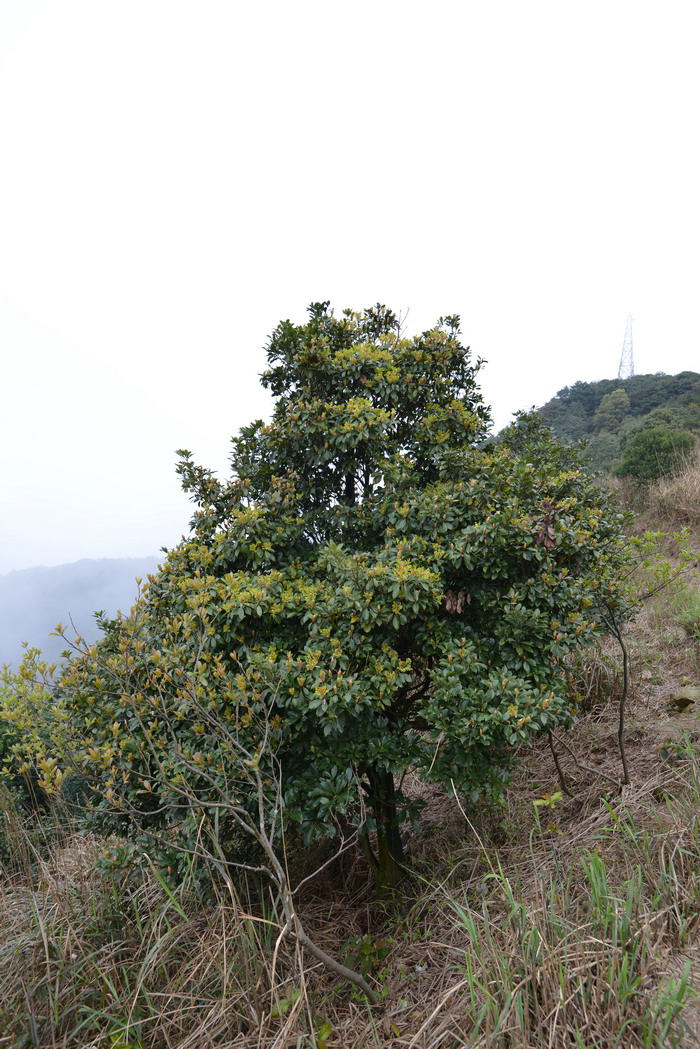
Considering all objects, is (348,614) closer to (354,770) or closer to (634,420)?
(354,770)

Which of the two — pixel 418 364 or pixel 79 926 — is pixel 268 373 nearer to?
pixel 418 364

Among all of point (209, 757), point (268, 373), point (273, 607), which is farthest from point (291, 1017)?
point (268, 373)

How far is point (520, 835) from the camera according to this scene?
12.6 feet

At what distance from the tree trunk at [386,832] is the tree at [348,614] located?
0.02m

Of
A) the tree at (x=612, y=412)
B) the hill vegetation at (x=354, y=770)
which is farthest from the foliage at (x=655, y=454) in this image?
the tree at (x=612, y=412)

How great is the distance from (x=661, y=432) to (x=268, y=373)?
10822 millimetres

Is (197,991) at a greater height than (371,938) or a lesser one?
greater

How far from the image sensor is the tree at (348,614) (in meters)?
2.88

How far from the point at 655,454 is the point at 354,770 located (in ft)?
36.1

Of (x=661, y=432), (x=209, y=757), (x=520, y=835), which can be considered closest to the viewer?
(x=209, y=757)

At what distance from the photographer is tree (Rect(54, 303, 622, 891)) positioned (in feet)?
9.43

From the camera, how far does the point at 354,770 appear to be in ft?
10.5

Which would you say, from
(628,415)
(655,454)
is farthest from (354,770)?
(628,415)

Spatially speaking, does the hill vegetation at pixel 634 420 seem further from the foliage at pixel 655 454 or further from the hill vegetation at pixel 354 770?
the hill vegetation at pixel 354 770
